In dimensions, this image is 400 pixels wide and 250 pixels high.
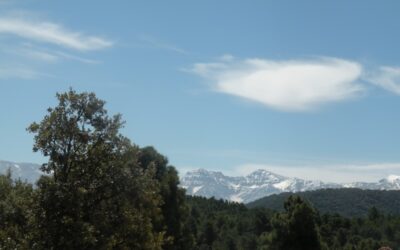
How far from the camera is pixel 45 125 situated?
62.6 feet

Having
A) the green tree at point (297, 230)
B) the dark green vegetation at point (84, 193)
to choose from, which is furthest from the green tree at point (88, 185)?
the green tree at point (297, 230)

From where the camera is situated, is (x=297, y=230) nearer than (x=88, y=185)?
No

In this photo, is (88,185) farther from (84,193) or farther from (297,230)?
(297,230)

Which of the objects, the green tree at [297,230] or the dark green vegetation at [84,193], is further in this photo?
the green tree at [297,230]

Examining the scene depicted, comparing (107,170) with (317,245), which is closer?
(107,170)

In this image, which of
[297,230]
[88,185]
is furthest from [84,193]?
[297,230]

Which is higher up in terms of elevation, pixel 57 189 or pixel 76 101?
pixel 76 101

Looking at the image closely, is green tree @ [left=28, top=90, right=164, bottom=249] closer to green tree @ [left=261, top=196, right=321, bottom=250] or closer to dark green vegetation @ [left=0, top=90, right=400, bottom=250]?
dark green vegetation @ [left=0, top=90, right=400, bottom=250]

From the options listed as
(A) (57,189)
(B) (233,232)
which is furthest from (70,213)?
(B) (233,232)

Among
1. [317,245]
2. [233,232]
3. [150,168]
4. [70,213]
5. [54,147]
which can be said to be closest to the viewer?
[70,213]

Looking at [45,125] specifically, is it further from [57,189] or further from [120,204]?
[120,204]

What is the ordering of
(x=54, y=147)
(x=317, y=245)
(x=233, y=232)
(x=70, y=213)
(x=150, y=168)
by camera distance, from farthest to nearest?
(x=233, y=232) < (x=317, y=245) < (x=150, y=168) < (x=54, y=147) < (x=70, y=213)

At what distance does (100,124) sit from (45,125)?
184 cm

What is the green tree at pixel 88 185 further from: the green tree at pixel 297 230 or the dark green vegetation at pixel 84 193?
the green tree at pixel 297 230
